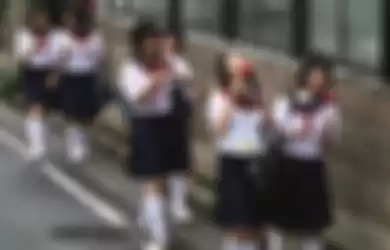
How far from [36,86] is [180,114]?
5.14 m

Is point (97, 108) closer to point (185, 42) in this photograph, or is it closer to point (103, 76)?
point (103, 76)

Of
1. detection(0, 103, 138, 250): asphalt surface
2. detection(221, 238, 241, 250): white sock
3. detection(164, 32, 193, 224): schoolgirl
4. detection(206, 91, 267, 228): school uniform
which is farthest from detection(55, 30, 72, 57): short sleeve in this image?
detection(206, 91, 267, 228): school uniform

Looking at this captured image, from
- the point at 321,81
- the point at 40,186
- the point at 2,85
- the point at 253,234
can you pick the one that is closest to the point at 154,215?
the point at 253,234

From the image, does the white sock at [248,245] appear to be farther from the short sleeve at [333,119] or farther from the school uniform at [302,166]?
the short sleeve at [333,119]

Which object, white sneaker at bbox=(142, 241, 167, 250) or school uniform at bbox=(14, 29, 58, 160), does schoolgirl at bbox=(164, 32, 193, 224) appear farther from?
school uniform at bbox=(14, 29, 58, 160)

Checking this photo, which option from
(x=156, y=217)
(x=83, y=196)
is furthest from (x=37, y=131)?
(x=156, y=217)

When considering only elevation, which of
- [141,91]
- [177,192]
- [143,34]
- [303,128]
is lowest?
[177,192]

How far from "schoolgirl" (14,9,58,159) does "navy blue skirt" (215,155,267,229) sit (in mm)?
6209

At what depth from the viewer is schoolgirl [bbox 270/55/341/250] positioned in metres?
10.4

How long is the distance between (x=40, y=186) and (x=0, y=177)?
0.91 meters

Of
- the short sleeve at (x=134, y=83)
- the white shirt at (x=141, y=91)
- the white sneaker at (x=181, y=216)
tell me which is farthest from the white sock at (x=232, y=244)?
the white sneaker at (x=181, y=216)

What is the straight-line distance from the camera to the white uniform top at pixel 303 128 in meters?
10.4

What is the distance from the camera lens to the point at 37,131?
1677cm

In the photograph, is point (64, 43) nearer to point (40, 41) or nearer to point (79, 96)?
point (40, 41)
